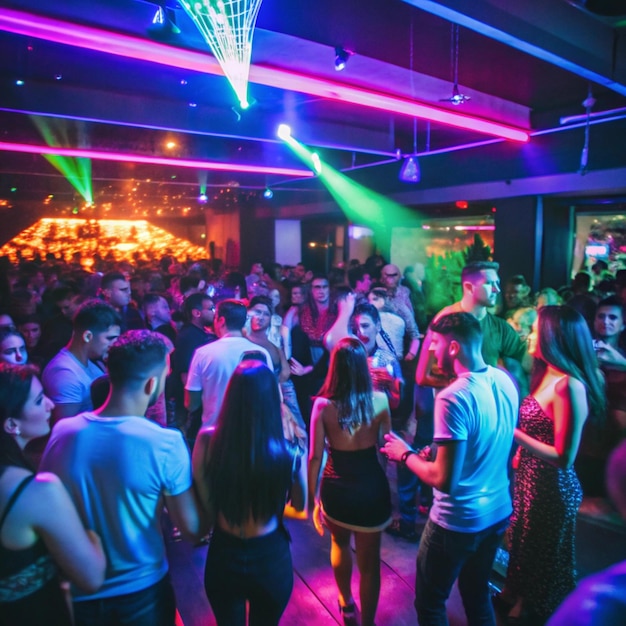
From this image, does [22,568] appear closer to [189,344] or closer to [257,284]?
[189,344]

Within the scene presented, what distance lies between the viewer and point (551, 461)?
7.43ft

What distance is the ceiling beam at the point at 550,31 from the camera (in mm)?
2836

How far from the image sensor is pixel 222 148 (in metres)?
8.45

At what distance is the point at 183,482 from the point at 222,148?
778 centimetres

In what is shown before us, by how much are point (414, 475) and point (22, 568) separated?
101 inches

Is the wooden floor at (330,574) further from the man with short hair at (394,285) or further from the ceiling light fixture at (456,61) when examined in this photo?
the ceiling light fixture at (456,61)

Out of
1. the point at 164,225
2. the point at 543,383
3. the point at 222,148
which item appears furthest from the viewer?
the point at 164,225

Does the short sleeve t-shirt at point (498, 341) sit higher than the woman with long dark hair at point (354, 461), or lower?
higher

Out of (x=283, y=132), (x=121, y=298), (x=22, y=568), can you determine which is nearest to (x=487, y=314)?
(x=22, y=568)

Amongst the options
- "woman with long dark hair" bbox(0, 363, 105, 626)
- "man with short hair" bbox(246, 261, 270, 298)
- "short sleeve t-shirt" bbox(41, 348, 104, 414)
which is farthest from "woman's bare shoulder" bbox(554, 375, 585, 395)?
"man with short hair" bbox(246, 261, 270, 298)

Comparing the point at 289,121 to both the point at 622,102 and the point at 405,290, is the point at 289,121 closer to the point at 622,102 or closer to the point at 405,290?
the point at 405,290

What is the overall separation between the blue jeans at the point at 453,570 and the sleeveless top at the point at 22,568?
147 cm

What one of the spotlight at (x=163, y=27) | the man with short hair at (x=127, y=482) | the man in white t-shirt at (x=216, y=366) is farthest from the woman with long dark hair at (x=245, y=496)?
the spotlight at (x=163, y=27)

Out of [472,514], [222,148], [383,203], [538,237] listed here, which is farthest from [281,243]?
[472,514]
